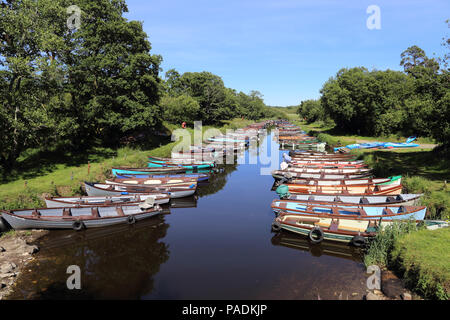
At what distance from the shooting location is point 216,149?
163ft

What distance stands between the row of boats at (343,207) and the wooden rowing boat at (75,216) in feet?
36.2

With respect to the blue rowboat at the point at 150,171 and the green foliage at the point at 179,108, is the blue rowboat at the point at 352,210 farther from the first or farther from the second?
the green foliage at the point at 179,108

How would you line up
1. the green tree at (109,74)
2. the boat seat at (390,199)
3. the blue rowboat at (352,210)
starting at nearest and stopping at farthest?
the blue rowboat at (352,210), the boat seat at (390,199), the green tree at (109,74)

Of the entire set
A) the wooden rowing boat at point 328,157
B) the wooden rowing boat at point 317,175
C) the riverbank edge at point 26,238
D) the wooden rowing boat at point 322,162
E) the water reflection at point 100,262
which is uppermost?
the wooden rowing boat at point 328,157

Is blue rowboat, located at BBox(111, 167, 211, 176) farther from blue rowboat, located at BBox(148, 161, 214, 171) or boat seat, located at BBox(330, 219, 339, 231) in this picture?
boat seat, located at BBox(330, 219, 339, 231)

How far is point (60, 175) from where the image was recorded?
25.6 meters

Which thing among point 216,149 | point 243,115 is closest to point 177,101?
point 216,149

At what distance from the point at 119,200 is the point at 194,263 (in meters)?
10.7

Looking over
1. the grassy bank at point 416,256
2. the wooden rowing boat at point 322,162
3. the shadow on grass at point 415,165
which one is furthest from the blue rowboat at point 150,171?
the grassy bank at point 416,256

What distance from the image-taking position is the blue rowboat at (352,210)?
16672mm

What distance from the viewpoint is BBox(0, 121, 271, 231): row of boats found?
18172 mm

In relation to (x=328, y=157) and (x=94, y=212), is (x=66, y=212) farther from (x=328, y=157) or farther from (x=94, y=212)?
(x=328, y=157)

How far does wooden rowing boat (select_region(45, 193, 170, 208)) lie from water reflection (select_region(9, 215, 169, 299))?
6.66 ft

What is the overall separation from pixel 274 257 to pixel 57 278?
12084 mm
